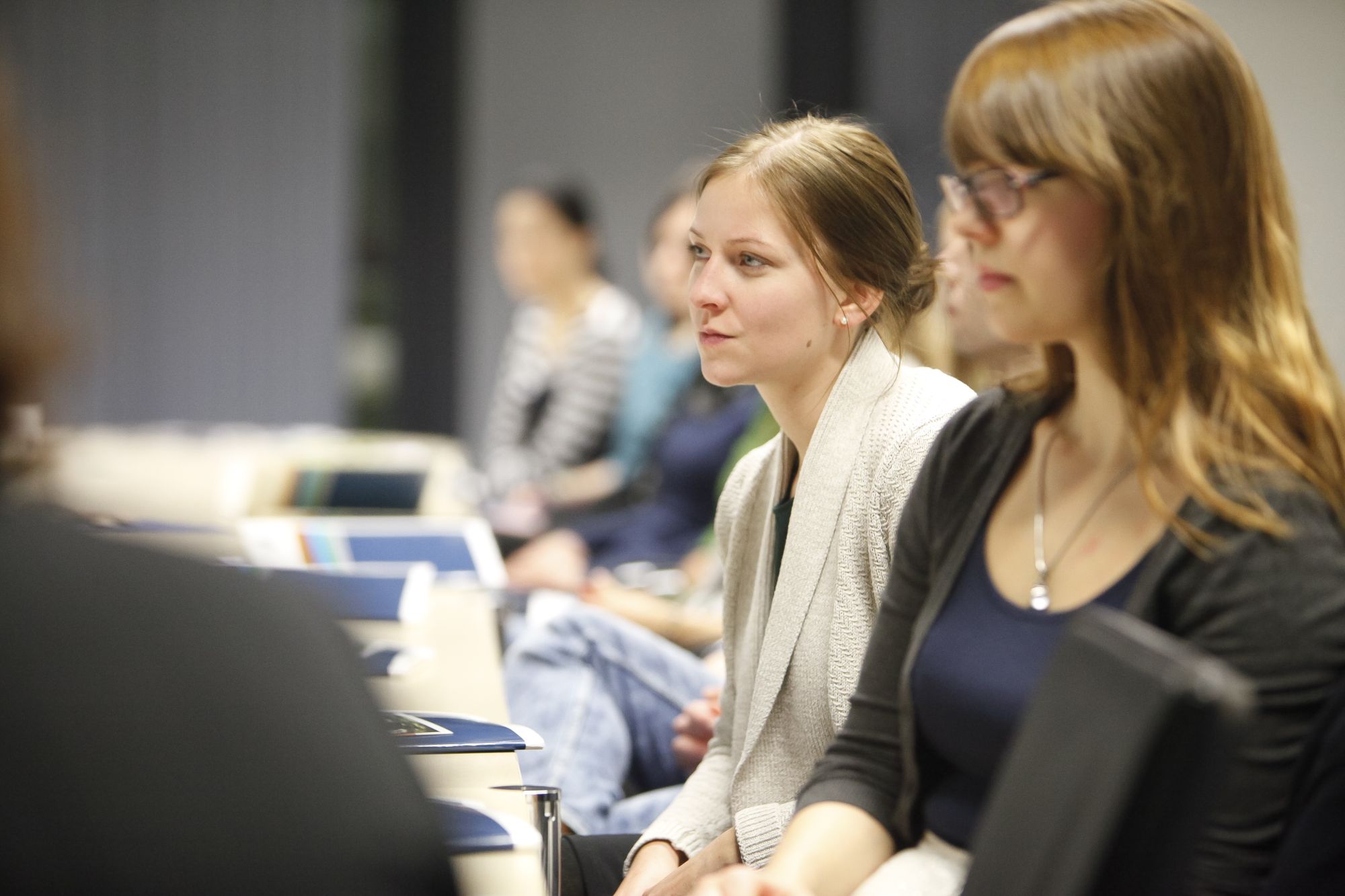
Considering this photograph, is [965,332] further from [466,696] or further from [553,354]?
[553,354]

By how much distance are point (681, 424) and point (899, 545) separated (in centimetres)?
232

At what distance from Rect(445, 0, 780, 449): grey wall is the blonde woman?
15.3 ft

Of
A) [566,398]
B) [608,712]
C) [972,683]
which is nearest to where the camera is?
[972,683]

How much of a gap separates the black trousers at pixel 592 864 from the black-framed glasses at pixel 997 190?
84cm

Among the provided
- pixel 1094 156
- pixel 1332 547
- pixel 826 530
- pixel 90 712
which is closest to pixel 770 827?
pixel 826 530

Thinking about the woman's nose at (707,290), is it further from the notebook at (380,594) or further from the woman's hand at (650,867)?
the notebook at (380,594)

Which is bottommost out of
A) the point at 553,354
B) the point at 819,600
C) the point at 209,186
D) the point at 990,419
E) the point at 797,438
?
the point at 553,354

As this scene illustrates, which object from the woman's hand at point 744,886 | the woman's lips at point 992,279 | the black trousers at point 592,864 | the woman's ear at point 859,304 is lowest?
the black trousers at point 592,864

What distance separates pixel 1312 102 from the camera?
2697 mm

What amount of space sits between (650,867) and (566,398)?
3057 mm

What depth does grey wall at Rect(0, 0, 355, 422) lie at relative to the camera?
6137mm

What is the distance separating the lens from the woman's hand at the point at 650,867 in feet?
4.51

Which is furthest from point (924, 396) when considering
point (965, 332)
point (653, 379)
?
point (653, 379)

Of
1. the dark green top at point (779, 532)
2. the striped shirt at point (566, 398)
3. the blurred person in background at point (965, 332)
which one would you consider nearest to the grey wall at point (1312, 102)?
the blurred person in background at point (965, 332)
